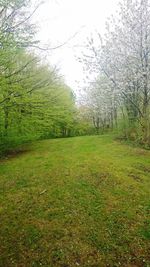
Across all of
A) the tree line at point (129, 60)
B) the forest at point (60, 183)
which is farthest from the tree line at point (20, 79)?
Answer: the tree line at point (129, 60)

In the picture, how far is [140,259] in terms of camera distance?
375 centimetres

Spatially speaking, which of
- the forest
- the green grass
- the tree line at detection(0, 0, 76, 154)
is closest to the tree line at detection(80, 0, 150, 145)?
the forest

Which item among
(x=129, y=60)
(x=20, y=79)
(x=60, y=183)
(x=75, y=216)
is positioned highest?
(x=129, y=60)

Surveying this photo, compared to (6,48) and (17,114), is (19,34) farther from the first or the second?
(17,114)

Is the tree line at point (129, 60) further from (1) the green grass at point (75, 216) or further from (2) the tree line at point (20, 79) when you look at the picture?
(1) the green grass at point (75, 216)

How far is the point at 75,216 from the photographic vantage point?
4730 millimetres

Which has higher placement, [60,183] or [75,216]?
[60,183]

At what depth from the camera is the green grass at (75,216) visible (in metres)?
→ 3.78

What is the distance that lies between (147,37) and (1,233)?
35.6 ft

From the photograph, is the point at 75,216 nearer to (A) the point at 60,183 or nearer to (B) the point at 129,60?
(A) the point at 60,183

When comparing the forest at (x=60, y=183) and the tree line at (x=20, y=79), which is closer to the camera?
the forest at (x=60, y=183)

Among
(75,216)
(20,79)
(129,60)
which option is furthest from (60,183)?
(129,60)

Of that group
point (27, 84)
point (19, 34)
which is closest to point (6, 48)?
point (19, 34)

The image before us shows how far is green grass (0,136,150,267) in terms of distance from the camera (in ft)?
12.4
